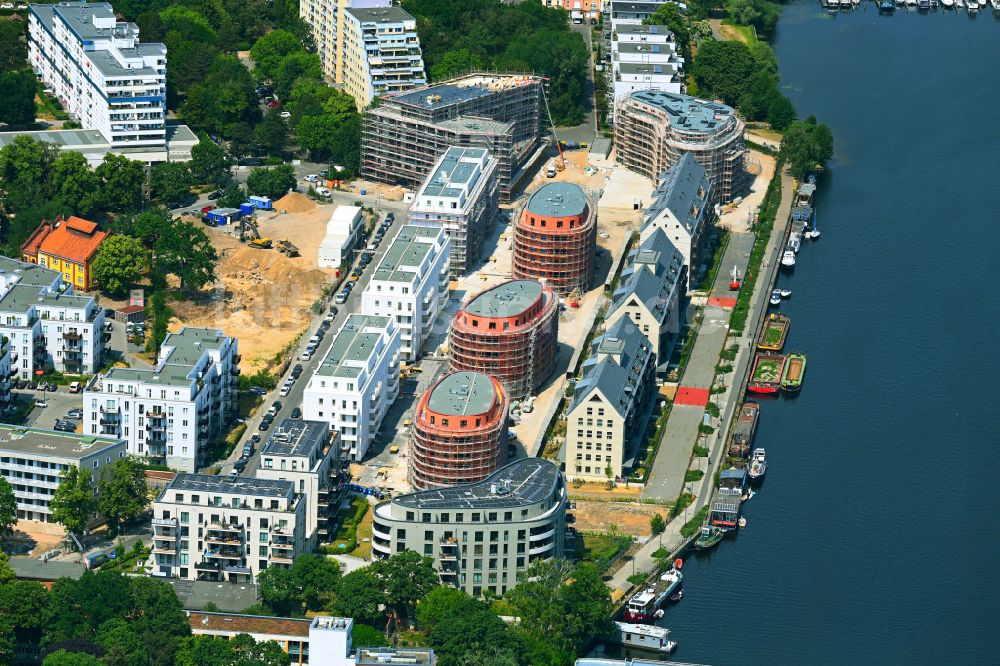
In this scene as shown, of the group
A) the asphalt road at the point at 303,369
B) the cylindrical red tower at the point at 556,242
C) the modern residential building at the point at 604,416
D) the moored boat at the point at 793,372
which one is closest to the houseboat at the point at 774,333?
the moored boat at the point at 793,372

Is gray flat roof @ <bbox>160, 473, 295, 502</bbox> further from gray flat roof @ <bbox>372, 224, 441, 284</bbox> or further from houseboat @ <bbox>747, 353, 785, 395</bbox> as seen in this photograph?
houseboat @ <bbox>747, 353, 785, 395</bbox>

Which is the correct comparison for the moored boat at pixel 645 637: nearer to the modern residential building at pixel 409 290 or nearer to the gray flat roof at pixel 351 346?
the gray flat roof at pixel 351 346

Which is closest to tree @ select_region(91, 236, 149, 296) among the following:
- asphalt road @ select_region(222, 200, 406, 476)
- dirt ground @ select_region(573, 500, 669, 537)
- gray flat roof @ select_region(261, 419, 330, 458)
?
asphalt road @ select_region(222, 200, 406, 476)

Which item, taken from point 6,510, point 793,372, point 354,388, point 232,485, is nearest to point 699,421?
point 793,372

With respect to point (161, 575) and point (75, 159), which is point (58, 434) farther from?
point (75, 159)

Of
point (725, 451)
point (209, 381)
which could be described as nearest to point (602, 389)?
point (725, 451)
